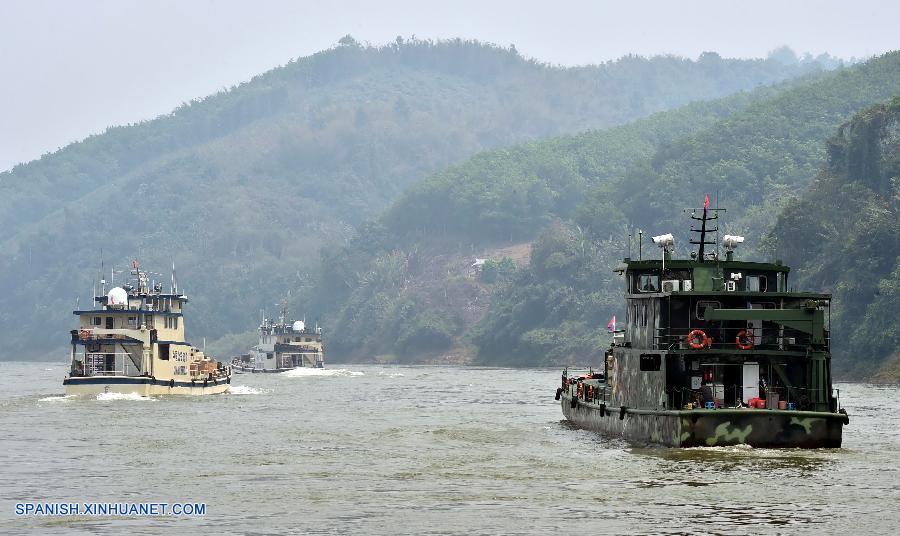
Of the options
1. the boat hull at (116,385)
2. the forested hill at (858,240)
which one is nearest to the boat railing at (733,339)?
the boat hull at (116,385)

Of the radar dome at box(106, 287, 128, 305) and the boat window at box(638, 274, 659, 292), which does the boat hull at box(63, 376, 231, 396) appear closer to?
the radar dome at box(106, 287, 128, 305)

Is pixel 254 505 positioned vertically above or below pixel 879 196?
below

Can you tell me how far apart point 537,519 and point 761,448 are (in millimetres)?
15993

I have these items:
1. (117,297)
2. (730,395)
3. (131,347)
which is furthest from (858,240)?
(730,395)

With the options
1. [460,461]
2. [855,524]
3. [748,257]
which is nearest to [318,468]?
[460,461]

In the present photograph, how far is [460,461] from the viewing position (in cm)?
5653

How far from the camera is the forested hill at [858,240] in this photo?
136375 mm

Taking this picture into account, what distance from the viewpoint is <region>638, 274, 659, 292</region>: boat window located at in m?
62.2

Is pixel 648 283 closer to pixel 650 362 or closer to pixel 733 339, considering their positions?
pixel 650 362

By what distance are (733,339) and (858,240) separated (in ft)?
298

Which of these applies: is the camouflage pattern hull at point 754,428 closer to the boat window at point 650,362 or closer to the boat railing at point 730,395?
the boat railing at point 730,395

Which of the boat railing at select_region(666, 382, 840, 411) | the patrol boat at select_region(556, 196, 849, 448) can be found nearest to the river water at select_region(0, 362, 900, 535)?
the patrol boat at select_region(556, 196, 849, 448)

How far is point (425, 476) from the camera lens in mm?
51406

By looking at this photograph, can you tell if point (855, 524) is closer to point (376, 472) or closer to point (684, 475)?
point (684, 475)
